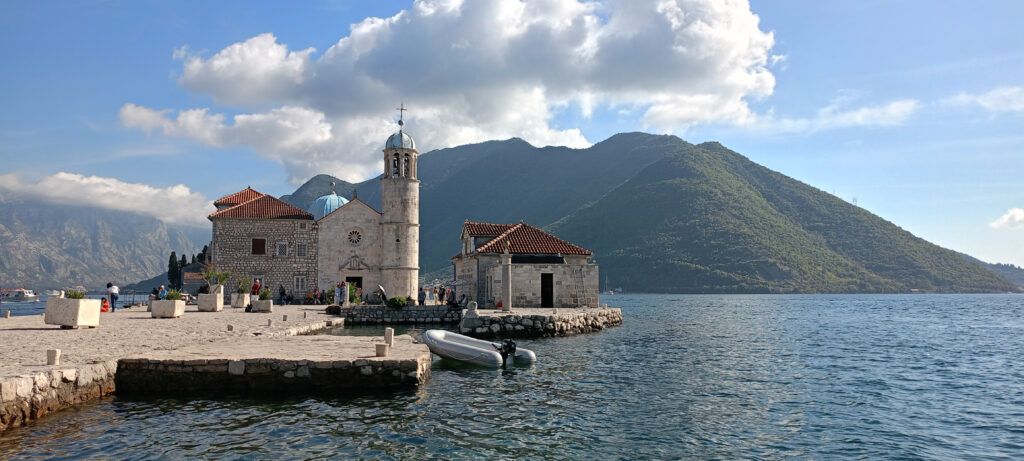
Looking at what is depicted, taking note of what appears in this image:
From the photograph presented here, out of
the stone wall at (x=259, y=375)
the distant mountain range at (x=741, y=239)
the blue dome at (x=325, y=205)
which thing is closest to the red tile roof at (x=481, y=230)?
the blue dome at (x=325, y=205)

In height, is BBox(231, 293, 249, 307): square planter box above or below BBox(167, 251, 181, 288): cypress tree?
below

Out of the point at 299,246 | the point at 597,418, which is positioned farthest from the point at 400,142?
the point at 597,418

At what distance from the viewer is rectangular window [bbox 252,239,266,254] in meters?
44.3

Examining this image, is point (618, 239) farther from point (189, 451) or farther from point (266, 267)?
point (189, 451)

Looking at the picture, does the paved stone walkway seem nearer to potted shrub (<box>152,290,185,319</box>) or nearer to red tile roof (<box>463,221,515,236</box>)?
potted shrub (<box>152,290,185,319</box>)

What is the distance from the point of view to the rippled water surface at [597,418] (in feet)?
31.0

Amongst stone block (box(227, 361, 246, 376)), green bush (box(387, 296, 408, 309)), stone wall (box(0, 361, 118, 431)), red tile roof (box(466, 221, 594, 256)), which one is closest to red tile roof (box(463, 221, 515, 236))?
red tile roof (box(466, 221, 594, 256))

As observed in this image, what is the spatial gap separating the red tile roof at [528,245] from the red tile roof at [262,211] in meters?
16.2

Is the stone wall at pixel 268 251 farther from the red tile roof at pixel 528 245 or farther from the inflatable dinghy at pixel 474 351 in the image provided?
the inflatable dinghy at pixel 474 351

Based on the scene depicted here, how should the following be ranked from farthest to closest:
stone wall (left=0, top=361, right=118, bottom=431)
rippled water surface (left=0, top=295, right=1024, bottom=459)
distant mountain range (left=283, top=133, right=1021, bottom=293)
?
1. distant mountain range (left=283, top=133, right=1021, bottom=293)
2. rippled water surface (left=0, top=295, right=1024, bottom=459)
3. stone wall (left=0, top=361, right=118, bottom=431)

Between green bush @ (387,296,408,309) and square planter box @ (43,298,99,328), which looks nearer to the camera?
square planter box @ (43,298,99,328)

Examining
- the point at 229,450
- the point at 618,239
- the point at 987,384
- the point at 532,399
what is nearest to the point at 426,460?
the point at 229,450

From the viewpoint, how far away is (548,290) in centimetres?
3522

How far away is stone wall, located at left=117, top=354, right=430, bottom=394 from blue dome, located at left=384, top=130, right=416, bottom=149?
2969 centimetres
